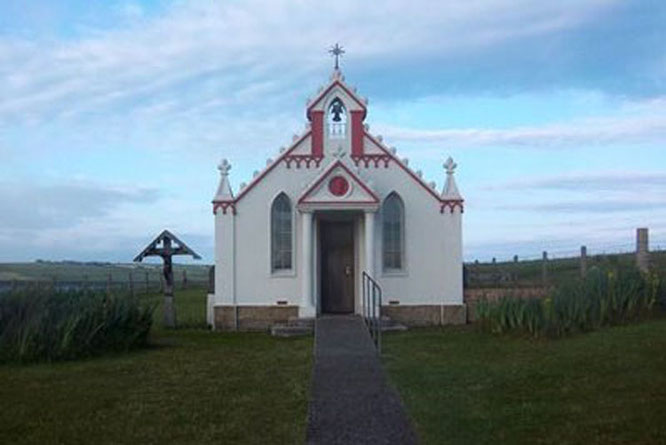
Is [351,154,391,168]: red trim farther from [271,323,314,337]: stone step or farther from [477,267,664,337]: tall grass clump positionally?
[477,267,664,337]: tall grass clump

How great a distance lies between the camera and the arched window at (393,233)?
82.1ft

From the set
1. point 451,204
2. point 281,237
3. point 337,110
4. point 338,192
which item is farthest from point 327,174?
point 451,204

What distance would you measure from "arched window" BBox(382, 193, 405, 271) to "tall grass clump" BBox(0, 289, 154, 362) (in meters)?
7.36

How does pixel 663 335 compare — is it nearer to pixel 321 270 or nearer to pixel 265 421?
pixel 265 421

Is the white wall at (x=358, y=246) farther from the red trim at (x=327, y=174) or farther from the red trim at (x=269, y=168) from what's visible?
the red trim at (x=327, y=174)

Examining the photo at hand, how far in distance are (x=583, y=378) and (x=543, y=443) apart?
353 cm

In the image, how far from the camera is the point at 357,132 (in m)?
24.8

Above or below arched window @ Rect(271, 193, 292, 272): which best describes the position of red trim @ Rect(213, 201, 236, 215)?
above

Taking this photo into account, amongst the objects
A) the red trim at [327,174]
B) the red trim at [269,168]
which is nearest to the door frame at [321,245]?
the red trim at [327,174]

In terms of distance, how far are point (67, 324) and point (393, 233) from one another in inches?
397

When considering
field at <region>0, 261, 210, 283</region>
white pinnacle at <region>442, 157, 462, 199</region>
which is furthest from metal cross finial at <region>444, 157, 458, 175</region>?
field at <region>0, 261, 210, 283</region>

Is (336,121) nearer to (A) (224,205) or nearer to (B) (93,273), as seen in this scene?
(A) (224,205)

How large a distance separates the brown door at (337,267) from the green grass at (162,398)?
246 inches

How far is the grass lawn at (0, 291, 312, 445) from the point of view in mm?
10555
